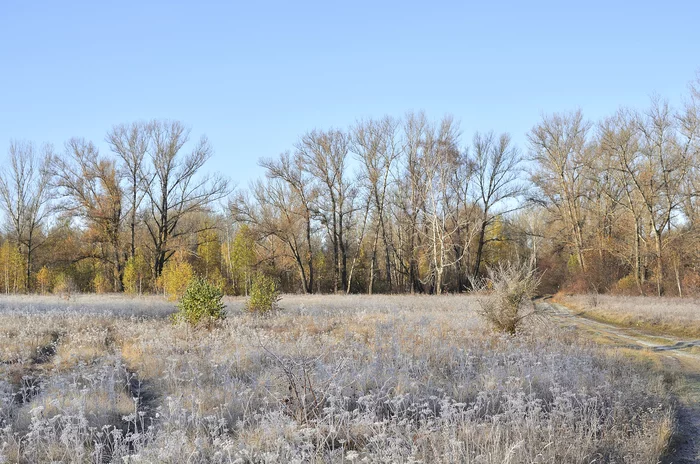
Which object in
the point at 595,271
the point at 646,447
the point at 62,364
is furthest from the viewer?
the point at 595,271

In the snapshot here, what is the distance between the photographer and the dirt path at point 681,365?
5.92 metres

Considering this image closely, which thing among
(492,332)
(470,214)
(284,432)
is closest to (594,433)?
(284,432)

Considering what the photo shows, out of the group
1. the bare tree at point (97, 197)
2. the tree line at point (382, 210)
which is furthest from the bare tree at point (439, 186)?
the bare tree at point (97, 197)

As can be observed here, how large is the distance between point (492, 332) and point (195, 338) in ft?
23.0

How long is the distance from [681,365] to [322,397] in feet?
27.1

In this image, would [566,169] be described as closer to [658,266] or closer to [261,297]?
[658,266]

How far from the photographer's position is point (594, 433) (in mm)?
5203

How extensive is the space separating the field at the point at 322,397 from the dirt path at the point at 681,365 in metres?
0.30

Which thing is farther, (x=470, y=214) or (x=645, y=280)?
(x=470, y=214)

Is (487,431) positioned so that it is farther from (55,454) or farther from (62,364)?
(62,364)

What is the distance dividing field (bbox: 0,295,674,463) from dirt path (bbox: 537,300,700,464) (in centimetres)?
30

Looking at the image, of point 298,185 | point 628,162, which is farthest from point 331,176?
point 628,162

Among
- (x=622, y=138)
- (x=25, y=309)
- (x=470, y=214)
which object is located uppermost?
(x=622, y=138)

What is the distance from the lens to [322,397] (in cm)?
638
